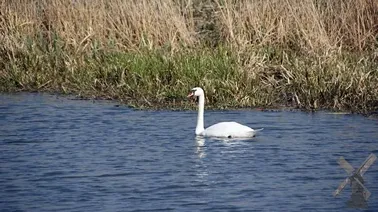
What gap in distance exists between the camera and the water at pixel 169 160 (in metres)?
10.4

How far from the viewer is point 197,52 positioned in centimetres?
1716

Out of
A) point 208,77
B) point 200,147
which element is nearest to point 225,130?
point 200,147

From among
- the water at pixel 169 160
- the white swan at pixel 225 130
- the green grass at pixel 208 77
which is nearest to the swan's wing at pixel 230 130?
the white swan at pixel 225 130

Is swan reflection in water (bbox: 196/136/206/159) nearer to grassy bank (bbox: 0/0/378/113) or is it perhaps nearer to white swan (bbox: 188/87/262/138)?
white swan (bbox: 188/87/262/138)

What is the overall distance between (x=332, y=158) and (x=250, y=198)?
6.84 feet

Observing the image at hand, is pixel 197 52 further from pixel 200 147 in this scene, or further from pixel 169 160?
pixel 169 160

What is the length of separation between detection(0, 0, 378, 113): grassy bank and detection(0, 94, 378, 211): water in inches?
17.9

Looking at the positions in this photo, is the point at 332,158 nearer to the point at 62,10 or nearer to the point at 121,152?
the point at 121,152

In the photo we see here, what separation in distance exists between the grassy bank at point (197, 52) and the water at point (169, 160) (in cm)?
46

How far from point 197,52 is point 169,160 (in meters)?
5.07

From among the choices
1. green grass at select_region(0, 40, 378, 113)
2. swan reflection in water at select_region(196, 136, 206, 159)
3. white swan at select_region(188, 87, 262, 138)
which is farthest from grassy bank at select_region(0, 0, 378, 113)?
swan reflection in water at select_region(196, 136, 206, 159)

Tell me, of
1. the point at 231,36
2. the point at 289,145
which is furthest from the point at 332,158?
the point at 231,36

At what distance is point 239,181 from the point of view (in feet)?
36.7

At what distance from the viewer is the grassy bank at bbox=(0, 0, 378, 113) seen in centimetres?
1548
